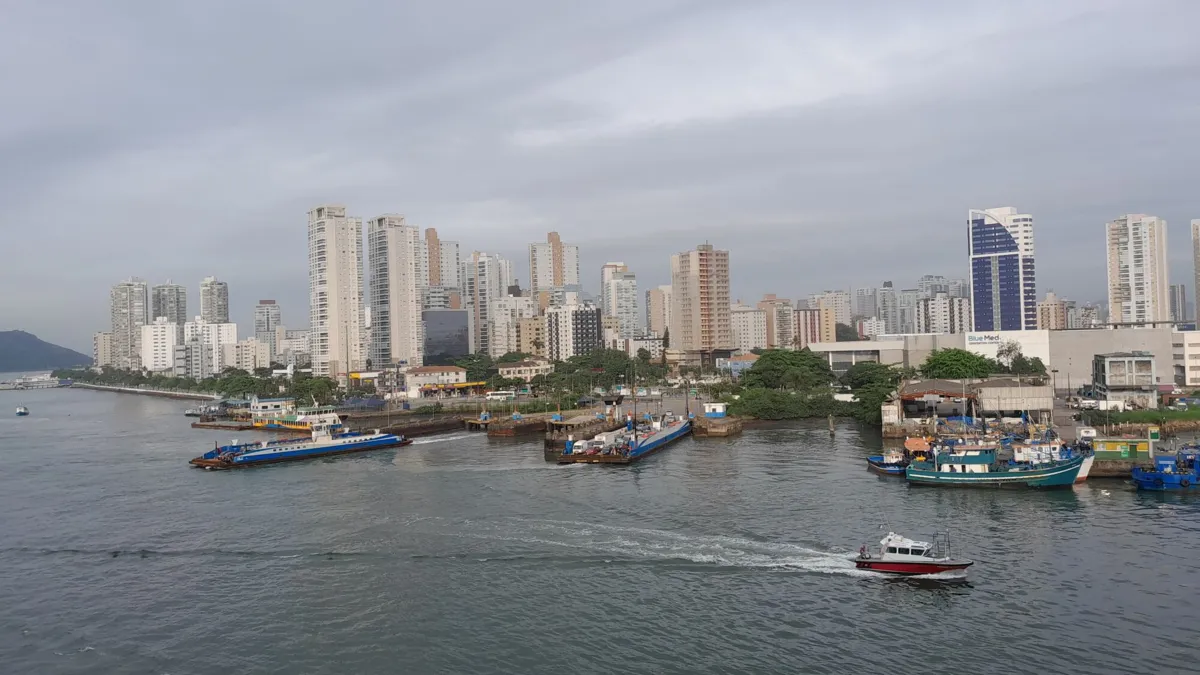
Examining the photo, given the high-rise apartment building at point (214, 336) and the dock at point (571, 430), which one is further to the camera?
the high-rise apartment building at point (214, 336)

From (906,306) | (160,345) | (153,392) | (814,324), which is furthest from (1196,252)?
(160,345)

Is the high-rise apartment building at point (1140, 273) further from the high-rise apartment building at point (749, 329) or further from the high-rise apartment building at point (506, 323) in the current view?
the high-rise apartment building at point (506, 323)

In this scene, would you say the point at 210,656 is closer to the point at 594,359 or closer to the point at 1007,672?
the point at 1007,672

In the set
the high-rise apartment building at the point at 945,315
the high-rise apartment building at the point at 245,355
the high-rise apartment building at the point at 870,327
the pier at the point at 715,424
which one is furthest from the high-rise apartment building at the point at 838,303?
the pier at the point at 715,424

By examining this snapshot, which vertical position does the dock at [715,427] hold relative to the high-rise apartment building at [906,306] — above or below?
below

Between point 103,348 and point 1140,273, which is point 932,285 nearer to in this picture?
point 1140,273

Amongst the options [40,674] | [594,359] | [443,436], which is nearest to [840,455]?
[443,436]

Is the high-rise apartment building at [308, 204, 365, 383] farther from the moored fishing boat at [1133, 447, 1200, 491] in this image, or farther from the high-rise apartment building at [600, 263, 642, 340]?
the moored fishing boat at [1133, 447, 1200, 491]
